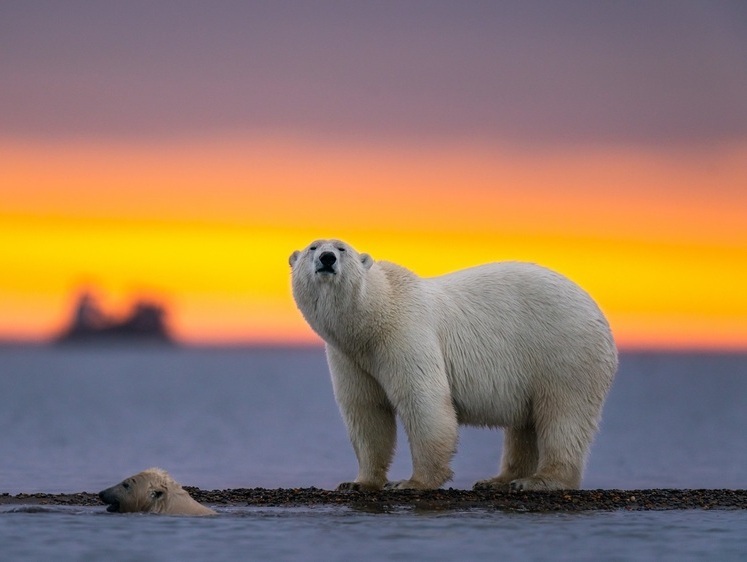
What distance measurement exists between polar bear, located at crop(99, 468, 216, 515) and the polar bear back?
3.62m

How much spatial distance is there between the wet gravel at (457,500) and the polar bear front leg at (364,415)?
0.46 m

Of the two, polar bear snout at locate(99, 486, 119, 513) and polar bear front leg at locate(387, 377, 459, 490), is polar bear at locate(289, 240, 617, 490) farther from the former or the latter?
polar bear snout at locate(99, 486, 119, 513)

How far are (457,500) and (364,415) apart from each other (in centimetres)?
175

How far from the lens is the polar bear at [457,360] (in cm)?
1616

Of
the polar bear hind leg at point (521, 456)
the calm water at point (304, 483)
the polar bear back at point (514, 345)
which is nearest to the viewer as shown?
the calm water at point (304, 483)

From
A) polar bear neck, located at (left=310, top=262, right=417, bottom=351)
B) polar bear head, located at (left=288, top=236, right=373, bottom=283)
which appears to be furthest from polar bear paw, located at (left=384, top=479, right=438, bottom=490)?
polar bear head, located at (left=288, top=236, right=373, bottom=283)

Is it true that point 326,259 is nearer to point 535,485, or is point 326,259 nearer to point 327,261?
point 327,261

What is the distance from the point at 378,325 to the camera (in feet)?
53.3

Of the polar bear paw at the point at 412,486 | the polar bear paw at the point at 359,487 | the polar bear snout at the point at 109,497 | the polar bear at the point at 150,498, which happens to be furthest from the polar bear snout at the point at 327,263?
the polar bear snout at the point at 109,497

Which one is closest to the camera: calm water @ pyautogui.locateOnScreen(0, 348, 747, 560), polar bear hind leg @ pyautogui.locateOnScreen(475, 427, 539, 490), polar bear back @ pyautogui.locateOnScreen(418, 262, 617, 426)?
calm water @ pyautogui.locateOnScreen(0, 348, 747, 560)

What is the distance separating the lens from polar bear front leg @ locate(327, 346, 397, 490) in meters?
16.7

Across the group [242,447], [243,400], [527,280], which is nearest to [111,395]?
[243,400]

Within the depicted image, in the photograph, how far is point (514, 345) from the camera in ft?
56.5

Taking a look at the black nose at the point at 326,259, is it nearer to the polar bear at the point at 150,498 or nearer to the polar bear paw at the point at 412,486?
the polar bear paw at the point at 412,486
